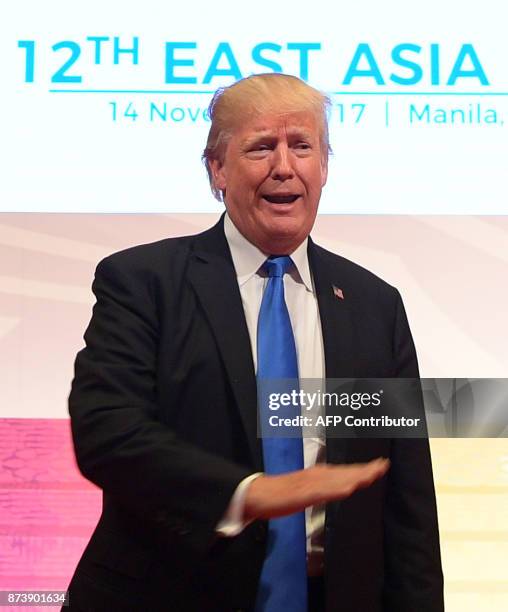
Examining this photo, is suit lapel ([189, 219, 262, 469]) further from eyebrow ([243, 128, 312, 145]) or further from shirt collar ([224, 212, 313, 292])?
eyebrow ([243, 128, 312, 145])

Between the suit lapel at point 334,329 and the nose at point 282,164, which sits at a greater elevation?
the nose at point 282,164

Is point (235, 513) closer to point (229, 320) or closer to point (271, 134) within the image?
point (229, 320)

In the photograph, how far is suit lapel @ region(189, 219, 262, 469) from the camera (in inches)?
55.0

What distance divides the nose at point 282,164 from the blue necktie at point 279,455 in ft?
0.46

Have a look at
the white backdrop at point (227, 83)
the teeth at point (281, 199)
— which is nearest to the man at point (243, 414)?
the teeth at point (281, 199)

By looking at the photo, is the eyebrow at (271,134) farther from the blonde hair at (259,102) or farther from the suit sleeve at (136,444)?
the suit sleeve at (136,444)

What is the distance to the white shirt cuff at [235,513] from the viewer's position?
3.73ft

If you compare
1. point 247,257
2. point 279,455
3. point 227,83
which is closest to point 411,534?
point 279,455

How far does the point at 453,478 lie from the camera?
2053 millimetres

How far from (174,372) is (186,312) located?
0.34 feet

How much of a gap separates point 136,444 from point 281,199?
55 cm

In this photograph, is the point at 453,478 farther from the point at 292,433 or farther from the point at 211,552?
the point at 211,552

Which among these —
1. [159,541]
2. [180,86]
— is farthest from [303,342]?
[180,86]

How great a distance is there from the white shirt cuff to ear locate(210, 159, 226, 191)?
0.63 m
